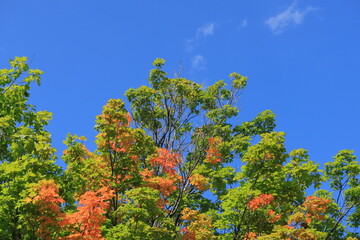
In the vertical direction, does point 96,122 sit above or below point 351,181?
below

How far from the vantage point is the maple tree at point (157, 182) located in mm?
12414

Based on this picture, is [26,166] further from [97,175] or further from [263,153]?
[263,153]

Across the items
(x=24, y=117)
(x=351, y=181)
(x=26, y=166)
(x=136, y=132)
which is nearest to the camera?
(x=26, y=166)

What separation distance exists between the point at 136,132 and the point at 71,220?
6.71 m

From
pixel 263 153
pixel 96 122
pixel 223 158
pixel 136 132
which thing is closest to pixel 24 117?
pixel 96 122

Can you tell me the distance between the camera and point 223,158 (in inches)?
997

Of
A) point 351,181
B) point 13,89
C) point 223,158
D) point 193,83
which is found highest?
point 193,83

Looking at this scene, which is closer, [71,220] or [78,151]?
[71,220]

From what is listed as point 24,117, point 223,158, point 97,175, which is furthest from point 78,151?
point 223,158

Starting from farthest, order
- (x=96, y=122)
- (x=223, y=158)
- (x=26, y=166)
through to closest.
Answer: (x=223, y=158) → (x=96, y=122) → (x=26, y=166)

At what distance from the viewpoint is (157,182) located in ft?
56.8

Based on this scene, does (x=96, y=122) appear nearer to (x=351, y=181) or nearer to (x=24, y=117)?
(x=24, y=117)

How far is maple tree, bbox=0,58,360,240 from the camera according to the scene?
489 inches

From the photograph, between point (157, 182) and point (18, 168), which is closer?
point (18, 168)
